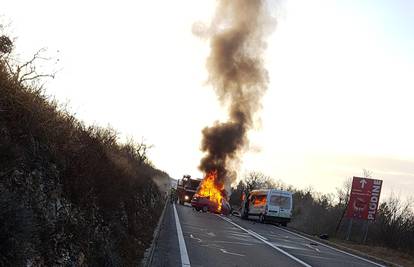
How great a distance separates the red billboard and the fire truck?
20.7 metres

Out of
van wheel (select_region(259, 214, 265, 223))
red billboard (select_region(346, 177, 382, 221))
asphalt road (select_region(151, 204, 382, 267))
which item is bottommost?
asphalt road (select_region(151, 204, 382, 267))

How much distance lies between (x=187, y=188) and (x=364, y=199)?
23006 millimetres

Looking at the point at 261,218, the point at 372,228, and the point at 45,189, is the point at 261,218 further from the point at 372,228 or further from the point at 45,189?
the point at 45,189

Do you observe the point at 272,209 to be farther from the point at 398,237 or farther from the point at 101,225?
the point at 101,225

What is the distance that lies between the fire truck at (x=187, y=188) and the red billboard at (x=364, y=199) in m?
20.7

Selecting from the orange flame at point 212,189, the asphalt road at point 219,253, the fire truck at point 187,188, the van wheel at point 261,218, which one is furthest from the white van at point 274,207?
the asphalt road at point 219,253

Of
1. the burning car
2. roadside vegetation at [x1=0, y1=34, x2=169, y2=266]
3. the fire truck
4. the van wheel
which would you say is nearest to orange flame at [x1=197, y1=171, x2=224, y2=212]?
the burning car

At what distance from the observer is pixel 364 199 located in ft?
92.9

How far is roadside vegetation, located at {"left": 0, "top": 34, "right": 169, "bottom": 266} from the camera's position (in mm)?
4750

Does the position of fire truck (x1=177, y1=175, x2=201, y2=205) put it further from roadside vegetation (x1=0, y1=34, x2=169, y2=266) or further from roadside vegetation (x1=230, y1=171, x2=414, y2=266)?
roadside vegetation (x1=0, y1=34, x2=169, y2=266)

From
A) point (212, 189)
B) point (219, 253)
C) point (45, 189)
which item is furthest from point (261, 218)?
point (45, 189)

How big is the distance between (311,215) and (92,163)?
4425 centimetres

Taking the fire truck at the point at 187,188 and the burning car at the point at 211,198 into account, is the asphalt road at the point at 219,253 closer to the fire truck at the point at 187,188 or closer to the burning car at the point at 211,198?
the burning car at the point at 211,198

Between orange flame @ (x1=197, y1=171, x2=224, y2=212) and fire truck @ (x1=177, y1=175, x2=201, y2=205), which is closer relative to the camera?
orange flame @ (x1=197, y1=171, x2=224, y2=212)
